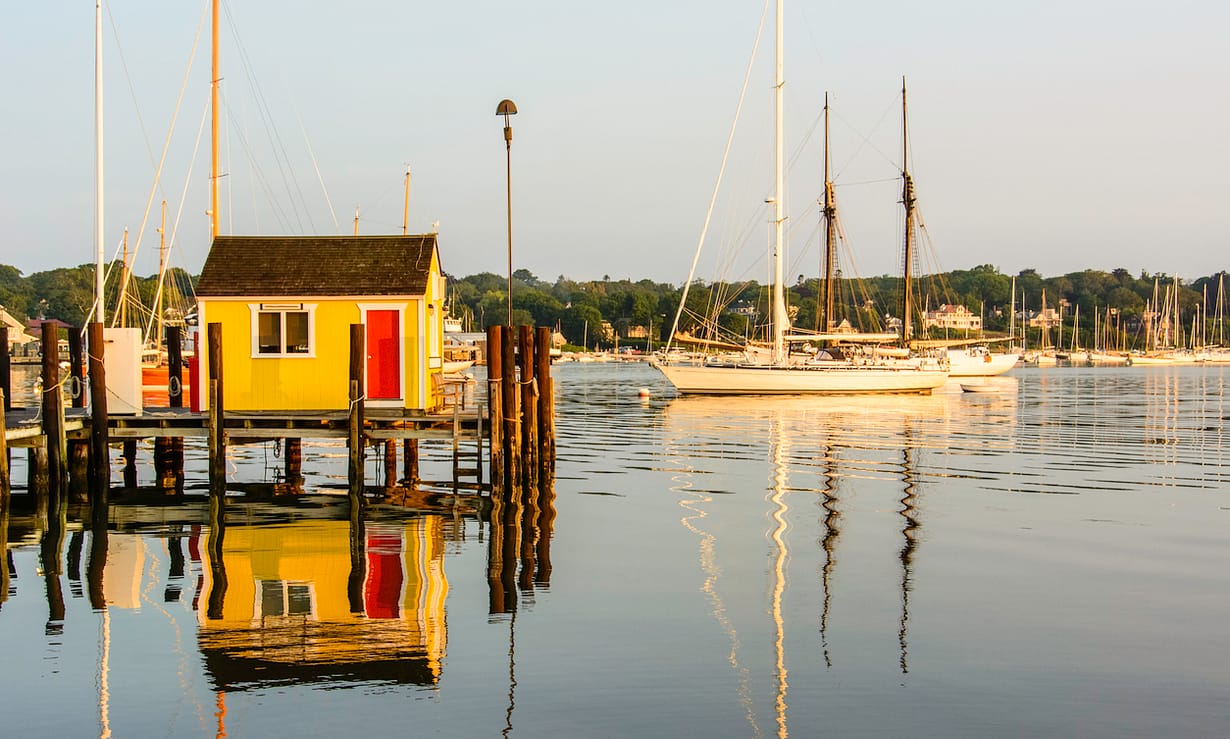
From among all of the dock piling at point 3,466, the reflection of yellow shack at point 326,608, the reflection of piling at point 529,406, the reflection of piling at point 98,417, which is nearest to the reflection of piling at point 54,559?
the dock piling at point 3,466

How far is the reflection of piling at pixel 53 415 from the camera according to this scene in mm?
21312

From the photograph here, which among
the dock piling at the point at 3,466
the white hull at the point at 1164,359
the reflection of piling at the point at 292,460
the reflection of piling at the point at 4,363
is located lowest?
the white hull at the point at 1164,359

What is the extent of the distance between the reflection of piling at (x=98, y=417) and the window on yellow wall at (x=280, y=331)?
3103 millimetres

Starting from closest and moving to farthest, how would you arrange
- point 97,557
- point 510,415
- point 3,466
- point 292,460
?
point 97,557
point 3,466
point 510,415
point 292,460

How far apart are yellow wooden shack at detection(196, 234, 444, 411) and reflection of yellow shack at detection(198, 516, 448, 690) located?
4.51 meters

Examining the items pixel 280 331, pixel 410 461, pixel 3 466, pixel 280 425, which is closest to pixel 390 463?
pixel 410 461

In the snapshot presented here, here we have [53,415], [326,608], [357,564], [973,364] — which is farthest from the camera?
[973,364]

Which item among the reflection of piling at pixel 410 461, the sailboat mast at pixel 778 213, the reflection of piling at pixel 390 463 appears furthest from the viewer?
the sailboat mast at pixel 778 213

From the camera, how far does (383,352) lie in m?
25.0

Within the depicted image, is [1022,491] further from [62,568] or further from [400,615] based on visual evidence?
[62,568]

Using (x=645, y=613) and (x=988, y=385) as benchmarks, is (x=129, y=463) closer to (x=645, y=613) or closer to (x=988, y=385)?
(x=645, y=613)

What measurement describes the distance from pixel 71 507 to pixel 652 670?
15200 millimetres

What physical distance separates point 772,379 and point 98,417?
4608cm

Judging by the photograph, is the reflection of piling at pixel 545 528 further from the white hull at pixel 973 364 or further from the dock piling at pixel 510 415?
the white hull at pixel 973 364
